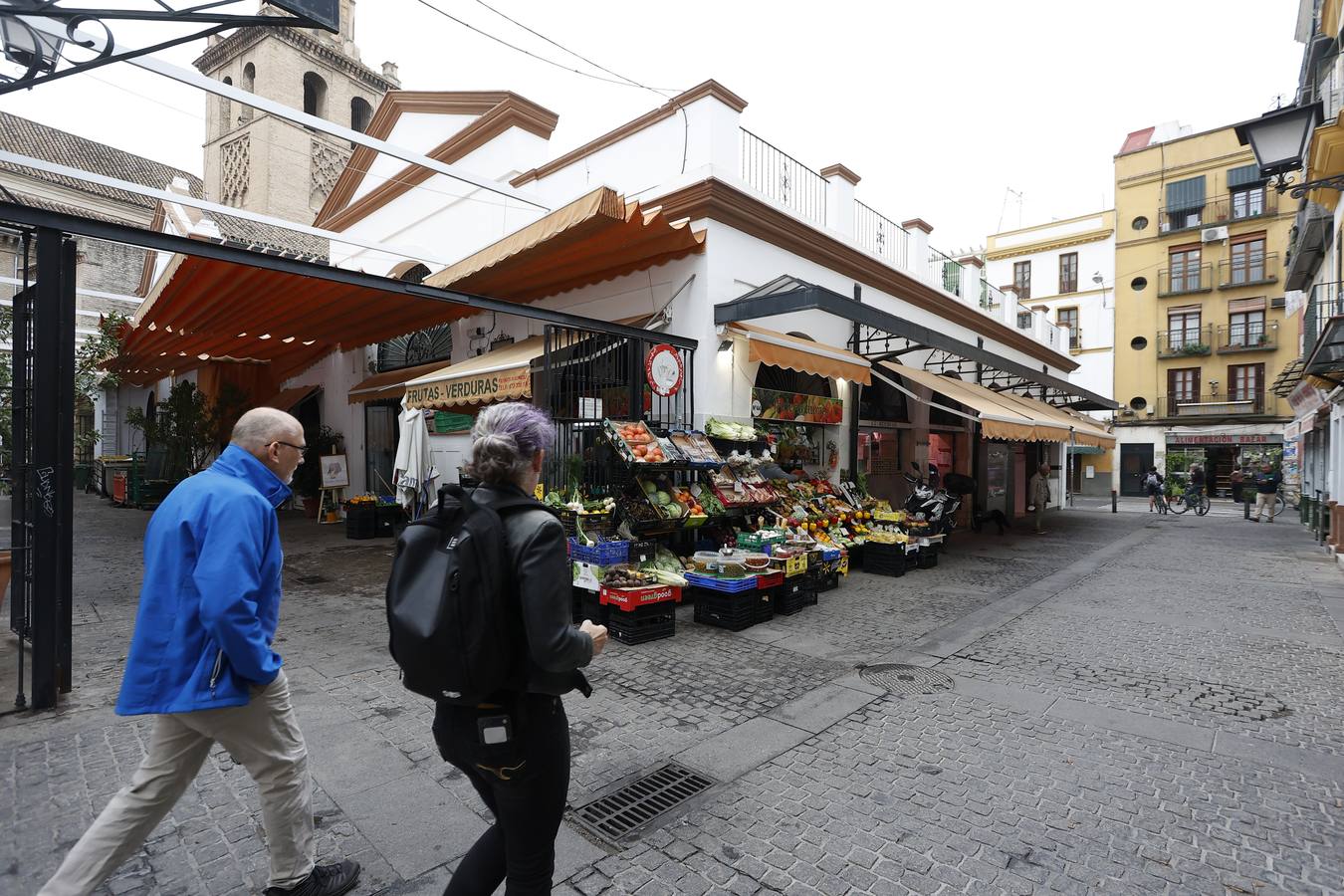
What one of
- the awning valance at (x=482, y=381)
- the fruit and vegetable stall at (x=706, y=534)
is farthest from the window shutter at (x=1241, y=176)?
the awning valance at (x=482, y=381)

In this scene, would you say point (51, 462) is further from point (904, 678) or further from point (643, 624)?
point (904, 678)

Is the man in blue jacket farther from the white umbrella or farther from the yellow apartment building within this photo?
the yellow apartment building

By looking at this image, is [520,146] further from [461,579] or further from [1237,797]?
[1237,797]

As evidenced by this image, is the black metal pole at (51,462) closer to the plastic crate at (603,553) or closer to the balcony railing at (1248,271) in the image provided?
the plastic crate at (603,553)

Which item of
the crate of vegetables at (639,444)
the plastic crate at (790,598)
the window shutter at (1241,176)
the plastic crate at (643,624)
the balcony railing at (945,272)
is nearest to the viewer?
the plastic crate at (643,624)

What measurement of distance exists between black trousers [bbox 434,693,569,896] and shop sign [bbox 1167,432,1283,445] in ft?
122

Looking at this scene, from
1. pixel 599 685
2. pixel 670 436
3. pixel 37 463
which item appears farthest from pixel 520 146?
pixel 599 685

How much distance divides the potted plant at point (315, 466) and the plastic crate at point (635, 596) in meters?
11.6

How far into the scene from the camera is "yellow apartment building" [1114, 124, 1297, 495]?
2875 centimetres

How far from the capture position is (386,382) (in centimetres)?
1274

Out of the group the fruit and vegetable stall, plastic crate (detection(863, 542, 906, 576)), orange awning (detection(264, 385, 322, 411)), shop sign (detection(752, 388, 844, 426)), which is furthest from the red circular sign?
orange awning (detection(264, 385, 322, 411))

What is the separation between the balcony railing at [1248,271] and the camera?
94.0 ft

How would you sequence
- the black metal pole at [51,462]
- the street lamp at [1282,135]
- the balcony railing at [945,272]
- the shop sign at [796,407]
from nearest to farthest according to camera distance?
1. the black metal pole at [51,462]
2. the street lamp at [1282,135]
3. the shop sign at [796,407]
4. the balcony railing at [945,272]

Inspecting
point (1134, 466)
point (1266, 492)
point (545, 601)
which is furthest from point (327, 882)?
point (1134, 466)
